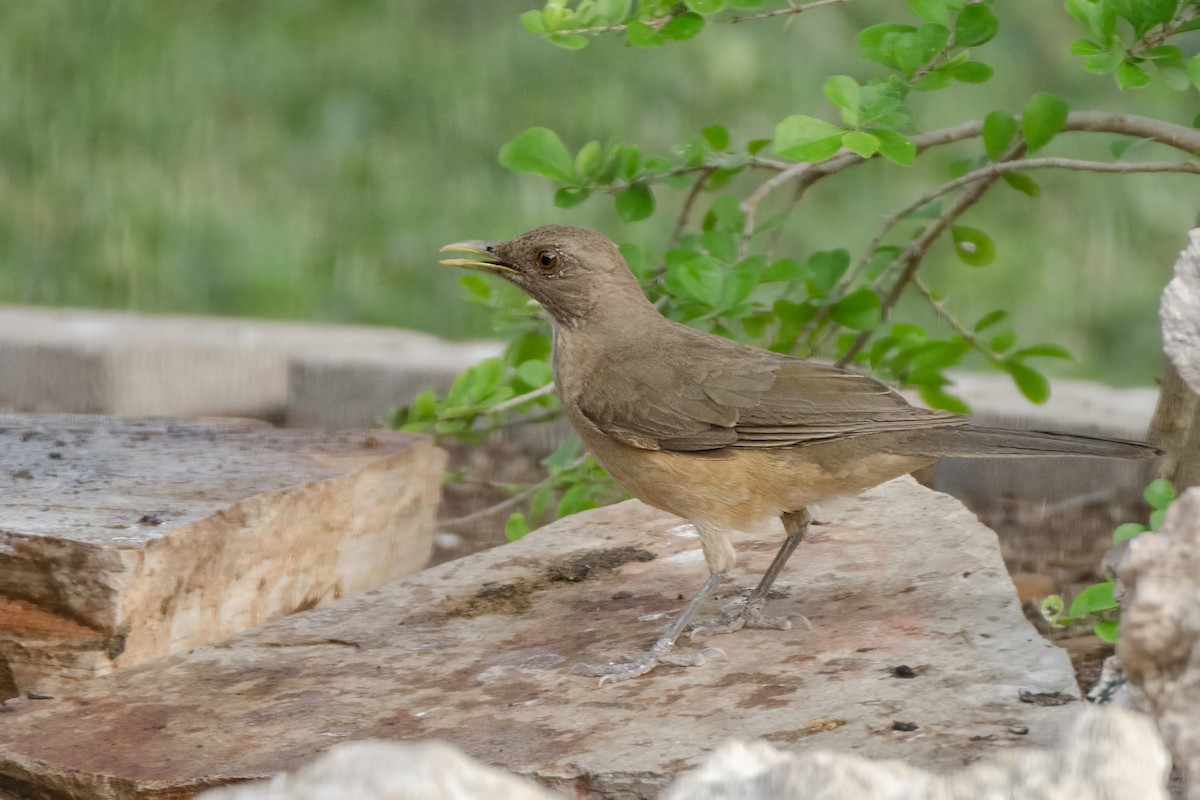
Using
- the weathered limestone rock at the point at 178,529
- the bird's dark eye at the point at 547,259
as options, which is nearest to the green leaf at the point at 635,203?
the bird's dark eye at the point at 547,259

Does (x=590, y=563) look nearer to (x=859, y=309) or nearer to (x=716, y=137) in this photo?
(x=859, y=309)

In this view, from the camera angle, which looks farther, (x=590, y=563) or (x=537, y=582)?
(x=590, y=563)

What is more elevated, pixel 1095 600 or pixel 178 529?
pixel 1095 600

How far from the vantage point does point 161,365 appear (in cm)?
660

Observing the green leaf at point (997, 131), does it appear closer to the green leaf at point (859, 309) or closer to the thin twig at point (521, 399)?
the green leaf at point (859, 309)

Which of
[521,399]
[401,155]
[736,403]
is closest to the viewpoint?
[736,403]

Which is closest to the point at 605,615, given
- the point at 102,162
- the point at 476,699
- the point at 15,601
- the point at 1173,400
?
the point at 476,699

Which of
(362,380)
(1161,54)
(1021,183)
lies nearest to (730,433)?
(1161,54)

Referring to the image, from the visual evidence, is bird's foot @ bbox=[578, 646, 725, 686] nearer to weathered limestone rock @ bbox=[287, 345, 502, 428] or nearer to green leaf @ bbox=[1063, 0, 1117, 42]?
green leaf @ bbox=[1063, 0, 1117, 42]

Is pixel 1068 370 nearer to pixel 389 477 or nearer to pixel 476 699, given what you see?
pixel 389 477

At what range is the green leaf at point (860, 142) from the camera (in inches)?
153

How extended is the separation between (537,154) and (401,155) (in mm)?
4641

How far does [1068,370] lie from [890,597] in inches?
185

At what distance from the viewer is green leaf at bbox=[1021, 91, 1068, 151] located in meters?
4.39
